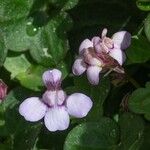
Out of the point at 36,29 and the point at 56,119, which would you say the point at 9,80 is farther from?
the point at 56,119

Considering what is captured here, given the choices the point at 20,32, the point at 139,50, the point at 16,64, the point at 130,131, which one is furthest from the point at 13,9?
the point at 130,131

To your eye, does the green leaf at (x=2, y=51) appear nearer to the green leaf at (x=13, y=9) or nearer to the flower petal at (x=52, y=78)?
the green leaf at (x=13, y=9)

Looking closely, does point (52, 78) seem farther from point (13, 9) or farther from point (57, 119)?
point (13, 9)

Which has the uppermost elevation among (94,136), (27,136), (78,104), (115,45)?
(115,45)

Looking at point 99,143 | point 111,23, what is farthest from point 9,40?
point 99,143

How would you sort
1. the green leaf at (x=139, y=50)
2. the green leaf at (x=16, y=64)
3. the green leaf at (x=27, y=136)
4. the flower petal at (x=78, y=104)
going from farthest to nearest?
the green leaf at (x=16, y=64)
the green leaf at (x=27, y=136)
the green leaf at (x=139, y=50)
the flower petal at (x=78, y=104)

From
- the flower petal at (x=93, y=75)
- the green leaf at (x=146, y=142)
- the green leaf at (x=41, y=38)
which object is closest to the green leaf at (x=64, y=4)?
the green leaf at (x=41, y=38)

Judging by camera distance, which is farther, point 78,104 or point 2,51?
point 2,51
